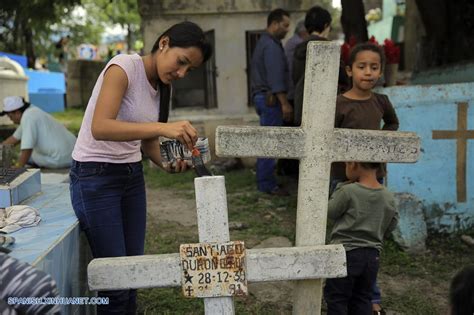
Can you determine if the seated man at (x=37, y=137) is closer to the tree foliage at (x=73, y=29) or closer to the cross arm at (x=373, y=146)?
the cross arm at (x=373, y=146)

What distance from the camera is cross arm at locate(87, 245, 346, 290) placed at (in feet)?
6.23

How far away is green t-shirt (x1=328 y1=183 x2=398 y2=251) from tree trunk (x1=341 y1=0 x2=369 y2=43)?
4054mm

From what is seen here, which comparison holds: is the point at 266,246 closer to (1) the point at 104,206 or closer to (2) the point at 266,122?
(2) the point at 266,122

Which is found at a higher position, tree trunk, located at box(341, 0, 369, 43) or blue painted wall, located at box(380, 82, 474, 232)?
tree trunk, located at box(341, 0, 369, 43)

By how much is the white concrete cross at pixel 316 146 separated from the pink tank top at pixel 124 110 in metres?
0.45

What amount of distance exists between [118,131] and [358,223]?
1.19m

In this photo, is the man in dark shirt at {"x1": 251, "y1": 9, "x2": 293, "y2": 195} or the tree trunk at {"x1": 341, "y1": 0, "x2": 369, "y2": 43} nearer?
the man in dark shirt at {"x1": 251, "y1": 9, "x2": 293, "y2": 195}

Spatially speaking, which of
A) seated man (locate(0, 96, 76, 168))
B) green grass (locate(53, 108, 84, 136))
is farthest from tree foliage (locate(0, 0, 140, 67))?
seated man (locate(0, 96, 76, 168))

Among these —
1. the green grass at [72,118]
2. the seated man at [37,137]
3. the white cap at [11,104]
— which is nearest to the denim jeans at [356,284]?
the seated man at [37,137]

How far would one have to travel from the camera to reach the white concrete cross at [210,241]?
1.87m

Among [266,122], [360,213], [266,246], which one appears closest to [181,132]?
[360,213]

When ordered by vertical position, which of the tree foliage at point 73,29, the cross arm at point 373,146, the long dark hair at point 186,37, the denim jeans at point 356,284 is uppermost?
the tree foliage at point 73,29

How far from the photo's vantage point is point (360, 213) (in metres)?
2.47

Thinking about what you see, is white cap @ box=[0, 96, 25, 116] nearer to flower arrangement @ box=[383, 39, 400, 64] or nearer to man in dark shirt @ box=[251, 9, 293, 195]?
man in dark shirt @ box=[251, 9, 293, 195]
